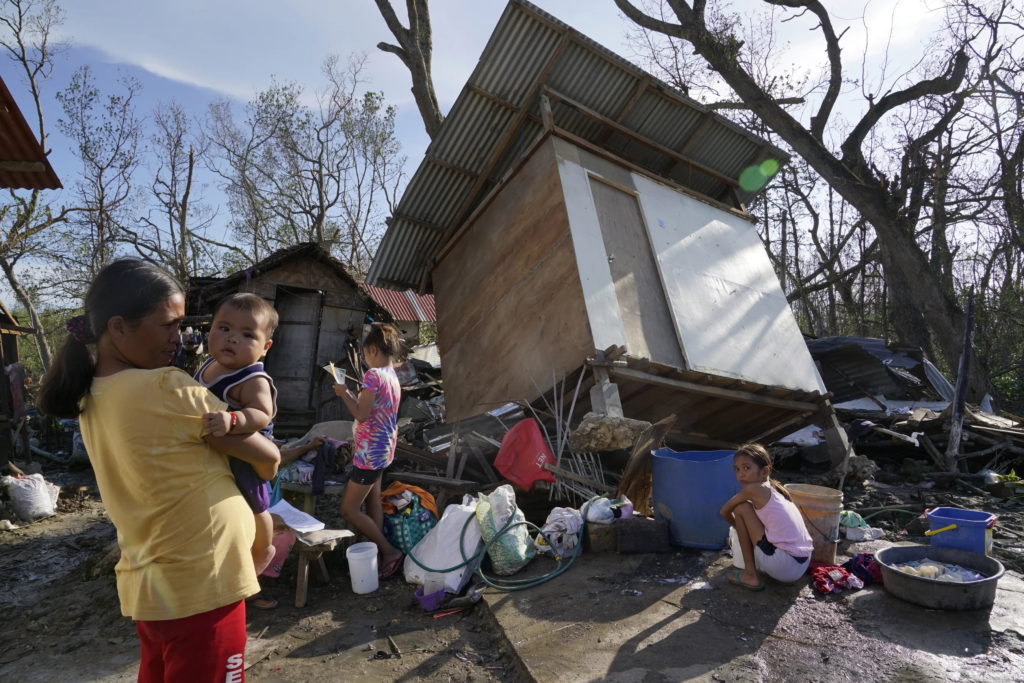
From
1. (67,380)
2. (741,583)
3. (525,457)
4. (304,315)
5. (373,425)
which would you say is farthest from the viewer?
(304,315)

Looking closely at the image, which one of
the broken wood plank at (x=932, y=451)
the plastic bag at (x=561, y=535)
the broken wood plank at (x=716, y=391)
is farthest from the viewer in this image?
the broken wood plank at (x=932, y=451)

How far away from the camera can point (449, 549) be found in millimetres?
4707

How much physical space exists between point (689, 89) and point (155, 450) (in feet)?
64.1

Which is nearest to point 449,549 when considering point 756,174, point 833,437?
point 833,437

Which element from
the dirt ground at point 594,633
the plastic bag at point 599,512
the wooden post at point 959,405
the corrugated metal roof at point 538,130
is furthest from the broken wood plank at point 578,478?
the wooden post at point 959,405

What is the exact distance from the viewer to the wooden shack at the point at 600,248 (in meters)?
7.40

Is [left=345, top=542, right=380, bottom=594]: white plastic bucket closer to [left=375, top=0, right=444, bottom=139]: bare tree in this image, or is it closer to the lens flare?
the lens flare

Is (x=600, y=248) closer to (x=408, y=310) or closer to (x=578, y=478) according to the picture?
(x=578, y=478)

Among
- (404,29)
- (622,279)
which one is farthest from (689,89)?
(622,279)

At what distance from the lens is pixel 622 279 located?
754 cm

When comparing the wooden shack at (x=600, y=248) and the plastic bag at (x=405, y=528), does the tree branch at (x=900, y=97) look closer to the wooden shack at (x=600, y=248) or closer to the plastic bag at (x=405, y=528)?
the wooden shack at (x=600, y=248)

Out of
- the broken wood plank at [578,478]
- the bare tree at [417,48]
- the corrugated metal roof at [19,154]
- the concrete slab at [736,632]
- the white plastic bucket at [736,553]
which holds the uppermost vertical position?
the bare tree at [417,48]

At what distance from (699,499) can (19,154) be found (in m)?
8.07

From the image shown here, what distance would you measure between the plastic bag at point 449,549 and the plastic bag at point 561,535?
0.57m
